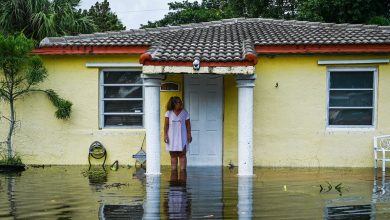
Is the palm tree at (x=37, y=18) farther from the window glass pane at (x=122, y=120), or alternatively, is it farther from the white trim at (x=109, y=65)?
the window glass pane at (x=122, y=120)

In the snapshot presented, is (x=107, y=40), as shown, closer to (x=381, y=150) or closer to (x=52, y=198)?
(x=52, y=198)

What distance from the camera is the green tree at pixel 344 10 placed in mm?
24391

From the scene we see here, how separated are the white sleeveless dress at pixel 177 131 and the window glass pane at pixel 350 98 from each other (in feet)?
12.3

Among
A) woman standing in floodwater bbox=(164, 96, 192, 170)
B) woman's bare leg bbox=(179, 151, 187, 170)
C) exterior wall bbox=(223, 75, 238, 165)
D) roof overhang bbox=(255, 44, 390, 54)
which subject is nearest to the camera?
woman standing in floodwater bbox=(164, 96, 192, 170)

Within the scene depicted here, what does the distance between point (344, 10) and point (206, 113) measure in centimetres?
1217

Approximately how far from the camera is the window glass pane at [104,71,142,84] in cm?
1500

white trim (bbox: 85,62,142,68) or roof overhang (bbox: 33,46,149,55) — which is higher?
roof overhang (bbox: 33,46,149,55)

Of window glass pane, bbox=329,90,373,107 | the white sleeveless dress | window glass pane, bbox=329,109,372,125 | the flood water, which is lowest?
the flood water

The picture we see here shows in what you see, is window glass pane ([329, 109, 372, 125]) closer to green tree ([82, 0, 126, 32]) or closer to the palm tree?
the palm tree

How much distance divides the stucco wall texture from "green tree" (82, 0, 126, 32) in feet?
63.8

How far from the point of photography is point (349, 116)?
1453 cm

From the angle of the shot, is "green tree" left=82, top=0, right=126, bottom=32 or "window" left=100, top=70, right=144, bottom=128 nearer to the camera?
"window" left=100, top=70, right=144, bottom=128

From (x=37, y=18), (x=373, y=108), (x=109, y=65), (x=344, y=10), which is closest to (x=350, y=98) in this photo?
(x=373, y=108)

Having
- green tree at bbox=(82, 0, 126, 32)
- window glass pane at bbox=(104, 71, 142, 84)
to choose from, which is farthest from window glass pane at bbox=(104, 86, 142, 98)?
green tree at bbox=(82, 0, 126, 32)
